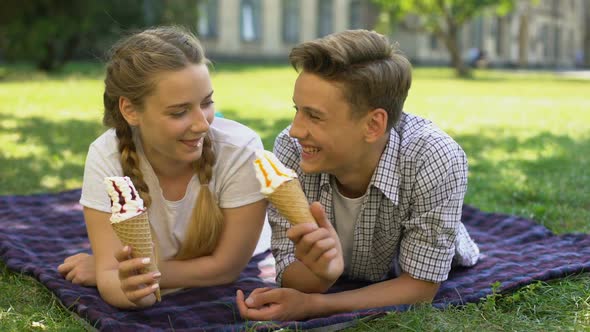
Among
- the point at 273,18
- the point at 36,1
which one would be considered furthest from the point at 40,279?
the point at 273,18

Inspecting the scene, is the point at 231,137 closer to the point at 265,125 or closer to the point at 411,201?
the point at 411,201

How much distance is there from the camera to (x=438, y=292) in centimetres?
372

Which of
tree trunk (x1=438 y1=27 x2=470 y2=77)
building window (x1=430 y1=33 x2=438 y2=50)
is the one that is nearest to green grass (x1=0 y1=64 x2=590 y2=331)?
tree trunk (x1=438 y1=27 x2=470 y2=77)

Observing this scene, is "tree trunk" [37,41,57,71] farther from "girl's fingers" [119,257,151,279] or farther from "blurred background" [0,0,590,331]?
"girl's fingers" [119,257,151,279]

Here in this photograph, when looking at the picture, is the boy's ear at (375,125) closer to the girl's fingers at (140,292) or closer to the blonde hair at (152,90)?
the blonde hair at (152,90)

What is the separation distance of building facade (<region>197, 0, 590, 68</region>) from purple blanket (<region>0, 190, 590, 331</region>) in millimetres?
21654

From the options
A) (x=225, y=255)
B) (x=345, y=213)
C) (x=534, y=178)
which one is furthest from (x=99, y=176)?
(x=534, y=178)

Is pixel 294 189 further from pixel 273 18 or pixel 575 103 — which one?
pixel 273 18

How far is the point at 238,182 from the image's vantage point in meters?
3.66

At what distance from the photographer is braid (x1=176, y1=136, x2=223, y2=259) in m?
3.65

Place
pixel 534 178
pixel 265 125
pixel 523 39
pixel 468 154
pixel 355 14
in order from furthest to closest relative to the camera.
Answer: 1. pixel 523 39
2. pixel 355 14
3. pixel 265 125
4. pixel 468 154
5. pixel 534 178

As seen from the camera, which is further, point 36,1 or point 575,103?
point 36,1

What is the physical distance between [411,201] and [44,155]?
530 centimetres

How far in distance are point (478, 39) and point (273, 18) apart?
17935mm
